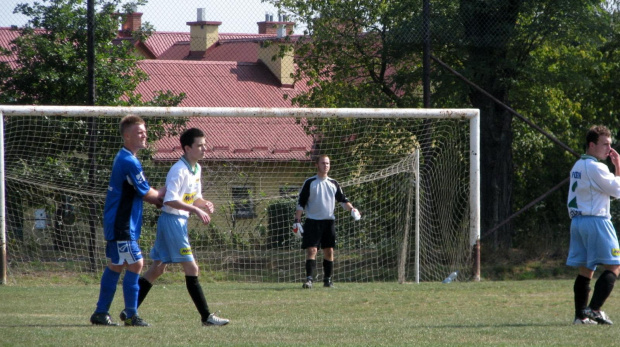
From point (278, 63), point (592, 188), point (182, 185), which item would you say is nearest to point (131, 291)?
point (182, 185)

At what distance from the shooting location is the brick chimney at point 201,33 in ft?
49.2

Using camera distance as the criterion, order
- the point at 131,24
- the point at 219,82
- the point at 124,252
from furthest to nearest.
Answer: the point at 219,82 < the point at 131,24 < the point at 124,252

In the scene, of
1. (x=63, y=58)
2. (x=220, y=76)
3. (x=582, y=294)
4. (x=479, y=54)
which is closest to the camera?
(x=582, y=294)

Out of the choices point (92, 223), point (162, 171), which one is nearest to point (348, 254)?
point (162, 171)

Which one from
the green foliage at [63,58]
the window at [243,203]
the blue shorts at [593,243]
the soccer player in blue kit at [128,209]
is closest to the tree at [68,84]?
the green foliage at [63,58]

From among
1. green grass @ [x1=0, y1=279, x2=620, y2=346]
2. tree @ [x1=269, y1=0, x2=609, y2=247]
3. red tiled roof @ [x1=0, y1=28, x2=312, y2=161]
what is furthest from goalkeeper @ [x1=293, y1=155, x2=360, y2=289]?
red tiled roof @ [x1=0, y1=28, x2=312, y2=161]

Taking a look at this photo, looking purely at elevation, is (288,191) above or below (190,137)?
below

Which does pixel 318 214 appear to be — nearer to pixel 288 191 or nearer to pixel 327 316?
pixel 288 191

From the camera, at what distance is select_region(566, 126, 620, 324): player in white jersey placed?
22.7 ft

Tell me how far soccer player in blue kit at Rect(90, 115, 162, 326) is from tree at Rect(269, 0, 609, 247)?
8485mm

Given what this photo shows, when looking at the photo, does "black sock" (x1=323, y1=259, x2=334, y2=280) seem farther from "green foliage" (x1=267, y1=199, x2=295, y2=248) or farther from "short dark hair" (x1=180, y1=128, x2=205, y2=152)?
"short dark hair" (x1=180, y1=128, x2=205, y2=152)

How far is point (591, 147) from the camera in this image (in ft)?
23.2

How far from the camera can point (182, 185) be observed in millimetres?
6660

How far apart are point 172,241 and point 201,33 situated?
13.2 metres
